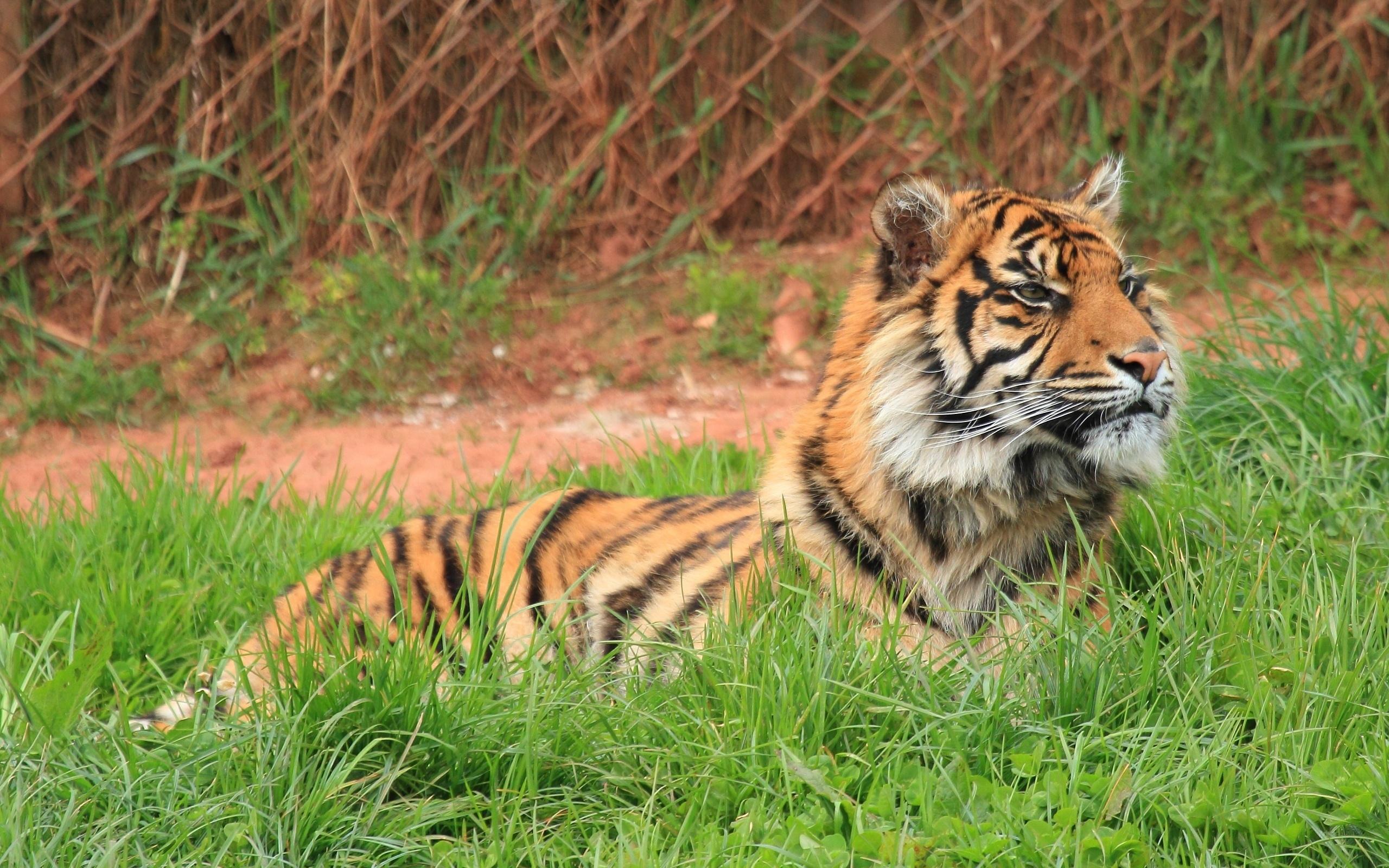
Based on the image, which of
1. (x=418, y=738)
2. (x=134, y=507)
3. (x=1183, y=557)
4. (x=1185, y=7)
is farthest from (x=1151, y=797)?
(x=1185, y=7)

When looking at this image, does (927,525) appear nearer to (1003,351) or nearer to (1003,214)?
(1003,351)

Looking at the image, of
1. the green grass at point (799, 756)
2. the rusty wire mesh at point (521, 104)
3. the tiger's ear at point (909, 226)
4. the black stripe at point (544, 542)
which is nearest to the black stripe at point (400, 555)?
the black stripe at point (544, 542)

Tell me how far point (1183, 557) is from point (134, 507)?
2.81m

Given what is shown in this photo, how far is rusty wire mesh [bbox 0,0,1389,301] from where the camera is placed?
5.98m

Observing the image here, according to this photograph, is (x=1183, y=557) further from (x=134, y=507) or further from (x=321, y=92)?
(x=321, y=92)

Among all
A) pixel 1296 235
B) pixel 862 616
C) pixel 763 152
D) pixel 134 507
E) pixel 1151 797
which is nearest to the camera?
pixel 1151 797

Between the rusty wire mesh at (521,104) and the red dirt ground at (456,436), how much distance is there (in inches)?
37.1

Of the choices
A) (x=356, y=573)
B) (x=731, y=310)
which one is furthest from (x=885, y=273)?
(x=731, y=310)

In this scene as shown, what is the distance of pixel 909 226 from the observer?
3.10 meters

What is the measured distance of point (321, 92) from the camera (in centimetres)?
609

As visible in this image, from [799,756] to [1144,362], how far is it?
3.62 feet

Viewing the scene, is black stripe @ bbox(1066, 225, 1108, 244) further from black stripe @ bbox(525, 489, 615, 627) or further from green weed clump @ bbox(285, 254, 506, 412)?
green weed clump @ bbox(285, 254, 506, 412)

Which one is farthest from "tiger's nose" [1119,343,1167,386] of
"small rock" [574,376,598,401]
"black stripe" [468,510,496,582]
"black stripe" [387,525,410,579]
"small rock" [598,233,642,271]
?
"small rock" [598,233,642,271]

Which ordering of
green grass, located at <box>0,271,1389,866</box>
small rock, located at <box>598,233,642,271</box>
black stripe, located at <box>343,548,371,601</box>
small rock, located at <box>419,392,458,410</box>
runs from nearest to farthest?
1. green grass, located at <box>0,271,1389,866</box>
2. black stripe, located at <box>343,548,371,601</box>
3. small rock, located at <box>419,392,458,410</box>
4. small rock, located at <box>598,233,642,271</box>
